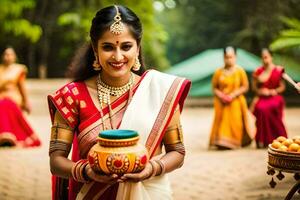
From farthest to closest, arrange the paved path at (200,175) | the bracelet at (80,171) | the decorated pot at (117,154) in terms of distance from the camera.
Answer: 1. the paved path at (200,175)
2. the bracelet at (80,171)
3. the decorated pot at (117,154)

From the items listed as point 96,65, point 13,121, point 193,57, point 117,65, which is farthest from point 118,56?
point 193,57

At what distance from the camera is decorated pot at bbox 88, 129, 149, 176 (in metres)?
2.42

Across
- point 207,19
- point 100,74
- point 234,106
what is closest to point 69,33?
point 207,19

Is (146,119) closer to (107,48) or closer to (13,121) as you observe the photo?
(107,48)

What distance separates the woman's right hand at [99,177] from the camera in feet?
8.03

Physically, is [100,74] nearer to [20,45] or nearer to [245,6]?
[245,6]

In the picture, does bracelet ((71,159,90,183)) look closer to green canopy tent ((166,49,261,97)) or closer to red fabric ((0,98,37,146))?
red fabric ((0,98,37,146))

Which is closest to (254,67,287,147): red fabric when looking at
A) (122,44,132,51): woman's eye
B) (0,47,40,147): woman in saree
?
(0,47,40,147): woman in saree

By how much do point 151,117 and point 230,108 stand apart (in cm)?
819

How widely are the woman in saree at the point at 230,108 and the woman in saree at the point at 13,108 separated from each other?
327 cm

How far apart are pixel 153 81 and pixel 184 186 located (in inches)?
184

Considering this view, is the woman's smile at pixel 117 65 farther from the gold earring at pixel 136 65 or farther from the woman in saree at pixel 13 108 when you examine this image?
the woman in saree at pixel 13 108

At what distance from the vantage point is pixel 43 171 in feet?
27.4

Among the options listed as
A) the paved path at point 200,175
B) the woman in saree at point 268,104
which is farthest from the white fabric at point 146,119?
the woman in saree at point 268,104
